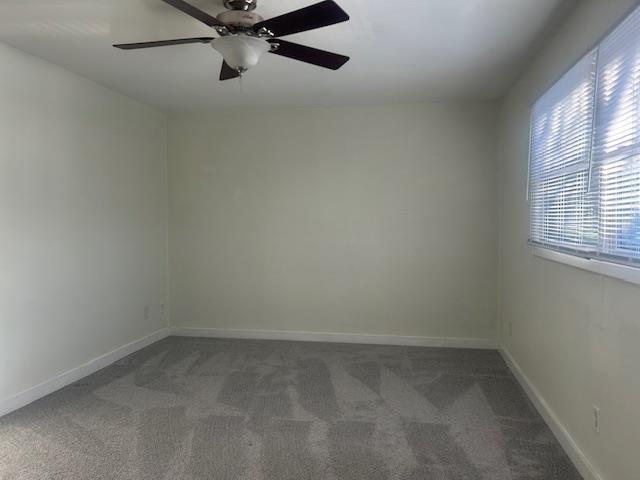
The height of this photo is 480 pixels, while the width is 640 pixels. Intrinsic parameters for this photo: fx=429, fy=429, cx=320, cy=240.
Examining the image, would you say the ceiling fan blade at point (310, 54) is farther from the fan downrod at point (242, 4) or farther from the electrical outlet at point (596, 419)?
the electrical outlet at point (596, 419)

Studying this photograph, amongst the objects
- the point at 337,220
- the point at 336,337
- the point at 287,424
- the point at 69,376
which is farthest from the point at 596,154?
the point at 69,376

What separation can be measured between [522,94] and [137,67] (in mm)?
2979

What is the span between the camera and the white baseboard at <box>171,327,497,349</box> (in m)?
4.25

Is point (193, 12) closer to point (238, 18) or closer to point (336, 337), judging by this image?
point (238, 18)

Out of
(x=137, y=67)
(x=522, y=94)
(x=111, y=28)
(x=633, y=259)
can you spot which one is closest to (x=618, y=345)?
(x=633, y=259)

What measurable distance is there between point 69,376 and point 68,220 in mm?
1218

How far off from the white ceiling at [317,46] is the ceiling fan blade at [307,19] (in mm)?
325

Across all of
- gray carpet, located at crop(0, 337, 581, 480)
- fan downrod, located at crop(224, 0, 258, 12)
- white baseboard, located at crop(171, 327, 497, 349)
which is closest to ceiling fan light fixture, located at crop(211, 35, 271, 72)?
fan downrod, located at crop(224, 0, 258, 12)

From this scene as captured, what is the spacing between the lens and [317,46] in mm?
2824

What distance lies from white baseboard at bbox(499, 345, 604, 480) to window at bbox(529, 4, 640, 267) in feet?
3.26

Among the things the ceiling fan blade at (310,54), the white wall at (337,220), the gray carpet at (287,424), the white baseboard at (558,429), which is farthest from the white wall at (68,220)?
the white baseboard at (558,429)

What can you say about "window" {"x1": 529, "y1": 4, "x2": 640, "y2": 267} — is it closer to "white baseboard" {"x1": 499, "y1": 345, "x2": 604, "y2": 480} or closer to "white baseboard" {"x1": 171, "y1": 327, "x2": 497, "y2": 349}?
"white baseboard" {"x1": 499, "y1": 345, "x2": 604, "y2": 480}

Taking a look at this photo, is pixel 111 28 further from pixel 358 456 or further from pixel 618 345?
pixel 618 345

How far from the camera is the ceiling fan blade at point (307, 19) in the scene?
5.90 feet
